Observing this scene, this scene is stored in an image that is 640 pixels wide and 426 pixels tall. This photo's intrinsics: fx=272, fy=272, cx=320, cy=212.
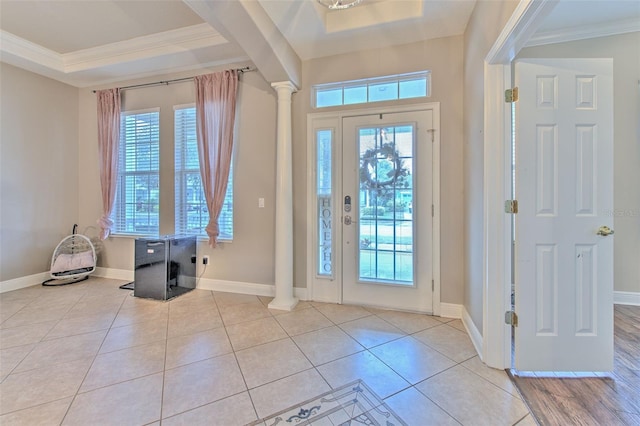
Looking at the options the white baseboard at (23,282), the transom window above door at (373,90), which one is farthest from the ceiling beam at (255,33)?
the white baseboard at (23,282)

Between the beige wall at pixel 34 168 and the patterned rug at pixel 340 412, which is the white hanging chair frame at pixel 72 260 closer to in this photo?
the beige wall at pixel 34 168

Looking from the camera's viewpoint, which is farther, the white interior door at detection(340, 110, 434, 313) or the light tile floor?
the white interior door at detection(340, 110, 434, 313)

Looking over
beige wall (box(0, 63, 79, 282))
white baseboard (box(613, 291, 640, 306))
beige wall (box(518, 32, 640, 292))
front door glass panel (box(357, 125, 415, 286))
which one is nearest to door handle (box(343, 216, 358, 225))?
front door glass panel (box(357, 125, 415, 286))

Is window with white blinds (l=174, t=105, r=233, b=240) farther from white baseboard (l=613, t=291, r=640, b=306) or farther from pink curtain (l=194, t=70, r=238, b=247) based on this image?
white baseboard (l=613, t=291, r=640, b=306)

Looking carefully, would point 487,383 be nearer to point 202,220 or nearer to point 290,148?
point 290,148

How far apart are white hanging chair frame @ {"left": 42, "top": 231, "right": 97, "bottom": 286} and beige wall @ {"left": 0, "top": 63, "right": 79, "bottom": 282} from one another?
20cm

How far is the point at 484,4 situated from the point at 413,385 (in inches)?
107

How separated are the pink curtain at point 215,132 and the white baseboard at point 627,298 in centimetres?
459

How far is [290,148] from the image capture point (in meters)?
3.00

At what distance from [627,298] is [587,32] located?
2920mm

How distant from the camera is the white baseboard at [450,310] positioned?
8.82ft

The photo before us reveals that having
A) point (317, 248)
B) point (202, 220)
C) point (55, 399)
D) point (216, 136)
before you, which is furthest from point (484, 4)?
point (55, 399)

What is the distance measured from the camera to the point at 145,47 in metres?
3.31

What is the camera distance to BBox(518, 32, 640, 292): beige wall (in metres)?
2.93
